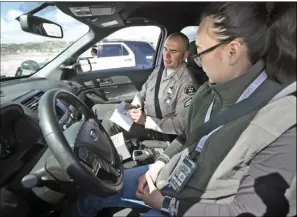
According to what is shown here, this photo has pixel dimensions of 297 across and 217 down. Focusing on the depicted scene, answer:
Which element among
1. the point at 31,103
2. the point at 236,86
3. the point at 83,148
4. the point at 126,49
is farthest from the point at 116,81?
the point at 236,86

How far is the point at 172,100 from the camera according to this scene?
102 inches

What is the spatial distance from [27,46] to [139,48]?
1.76 metres

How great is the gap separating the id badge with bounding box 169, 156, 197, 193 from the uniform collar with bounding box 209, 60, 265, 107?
264mm

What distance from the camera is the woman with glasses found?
3.71ft

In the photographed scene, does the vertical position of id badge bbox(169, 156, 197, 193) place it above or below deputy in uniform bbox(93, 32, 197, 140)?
above

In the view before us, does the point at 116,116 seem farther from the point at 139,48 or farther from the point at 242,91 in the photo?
the point at 139,48

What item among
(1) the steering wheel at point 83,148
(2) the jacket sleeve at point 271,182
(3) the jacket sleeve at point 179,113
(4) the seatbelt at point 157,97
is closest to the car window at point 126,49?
→ (4) the seatbelt at point 157,97

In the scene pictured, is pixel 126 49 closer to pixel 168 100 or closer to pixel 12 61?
pixel 168 100

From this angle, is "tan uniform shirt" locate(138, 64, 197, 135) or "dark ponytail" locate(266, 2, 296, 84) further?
"tan uniform shirt" locate(138, 64, 197, 135)

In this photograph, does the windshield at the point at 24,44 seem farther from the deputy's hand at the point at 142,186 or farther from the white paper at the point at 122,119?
the deputy's hand at the point at 142,186

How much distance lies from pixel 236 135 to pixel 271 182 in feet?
0.62

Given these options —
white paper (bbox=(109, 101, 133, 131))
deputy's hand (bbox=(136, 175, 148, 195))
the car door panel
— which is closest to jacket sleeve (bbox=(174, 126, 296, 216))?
deputy's hand (bbox=(136, 175, 148, 195))

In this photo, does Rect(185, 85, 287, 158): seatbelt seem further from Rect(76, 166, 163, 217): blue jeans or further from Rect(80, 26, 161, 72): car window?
Rect(80, 26, 161, 72): car window

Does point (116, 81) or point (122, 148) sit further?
point (116, 81)
